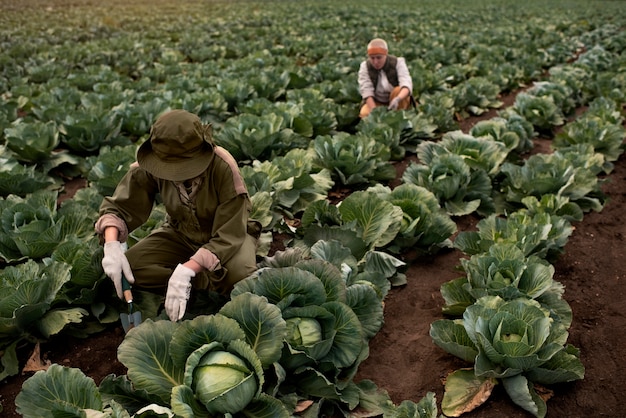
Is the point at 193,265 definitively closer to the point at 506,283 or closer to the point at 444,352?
the point at 444,352

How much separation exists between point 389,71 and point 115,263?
5239 mm

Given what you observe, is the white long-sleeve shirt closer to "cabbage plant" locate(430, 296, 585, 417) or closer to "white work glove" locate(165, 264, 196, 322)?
"cabbage plant" locate(430, 296, 585, 417)

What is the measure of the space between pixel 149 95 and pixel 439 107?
4.06 meters

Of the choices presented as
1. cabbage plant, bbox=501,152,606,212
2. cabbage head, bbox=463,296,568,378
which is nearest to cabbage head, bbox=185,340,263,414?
cabbage head, bbox=463,296,568,378

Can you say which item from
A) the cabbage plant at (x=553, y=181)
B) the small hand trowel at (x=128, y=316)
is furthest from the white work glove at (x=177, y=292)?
the cabbage plant at (x=553, y=181)

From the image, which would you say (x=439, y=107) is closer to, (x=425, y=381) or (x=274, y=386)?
(x=425, y=381)

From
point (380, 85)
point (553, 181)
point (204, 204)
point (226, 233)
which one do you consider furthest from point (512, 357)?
point (380, 85)

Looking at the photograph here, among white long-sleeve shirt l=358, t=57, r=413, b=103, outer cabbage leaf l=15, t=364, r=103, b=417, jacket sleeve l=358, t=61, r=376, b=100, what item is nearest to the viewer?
outer cabbage leaf l=15, t=364, r=103, b=417

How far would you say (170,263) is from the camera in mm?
3289

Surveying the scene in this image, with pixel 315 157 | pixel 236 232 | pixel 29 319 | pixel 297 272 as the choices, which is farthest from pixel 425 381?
pixel 315 157

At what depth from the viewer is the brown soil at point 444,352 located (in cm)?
271

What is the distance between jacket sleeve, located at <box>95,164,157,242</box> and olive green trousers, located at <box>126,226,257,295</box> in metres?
0.21

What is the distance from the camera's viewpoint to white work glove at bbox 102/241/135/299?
2.84 metres

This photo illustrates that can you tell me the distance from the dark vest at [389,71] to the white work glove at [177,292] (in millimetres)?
5193
